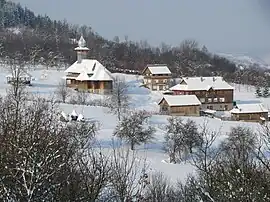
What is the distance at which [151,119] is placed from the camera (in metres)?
22.0

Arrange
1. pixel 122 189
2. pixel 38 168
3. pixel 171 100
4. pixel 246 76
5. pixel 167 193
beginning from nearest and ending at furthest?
pixel 38 168, pixel 122 189, pixel 167 193, pixel 171 100, pixel 246 76

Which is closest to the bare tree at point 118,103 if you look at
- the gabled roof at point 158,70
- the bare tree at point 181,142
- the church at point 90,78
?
the church at point 90,78

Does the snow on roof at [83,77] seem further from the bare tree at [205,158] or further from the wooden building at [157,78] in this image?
the bare tree at [205,158]

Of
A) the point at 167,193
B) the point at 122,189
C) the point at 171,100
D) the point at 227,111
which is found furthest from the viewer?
the point at 227,111

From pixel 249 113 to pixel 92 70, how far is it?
33.6 ft

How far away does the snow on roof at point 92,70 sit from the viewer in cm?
3047

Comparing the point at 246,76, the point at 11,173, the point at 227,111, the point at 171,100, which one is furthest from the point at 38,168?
the point at 246,76

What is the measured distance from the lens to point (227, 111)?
99.6 feet

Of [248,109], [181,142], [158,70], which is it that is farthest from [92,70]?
[181,142]

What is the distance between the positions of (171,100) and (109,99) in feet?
10.6

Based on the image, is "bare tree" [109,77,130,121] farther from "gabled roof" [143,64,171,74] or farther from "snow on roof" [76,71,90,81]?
"gabled roof" [143,64,171,74]

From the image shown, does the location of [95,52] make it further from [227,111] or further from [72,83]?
[227,111]

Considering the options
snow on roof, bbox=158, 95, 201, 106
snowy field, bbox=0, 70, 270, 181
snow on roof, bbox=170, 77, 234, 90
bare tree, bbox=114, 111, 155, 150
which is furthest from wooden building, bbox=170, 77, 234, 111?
bare tree, bbox=114, 111, 155, 150

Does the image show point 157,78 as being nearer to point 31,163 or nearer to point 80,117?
point 80,117
